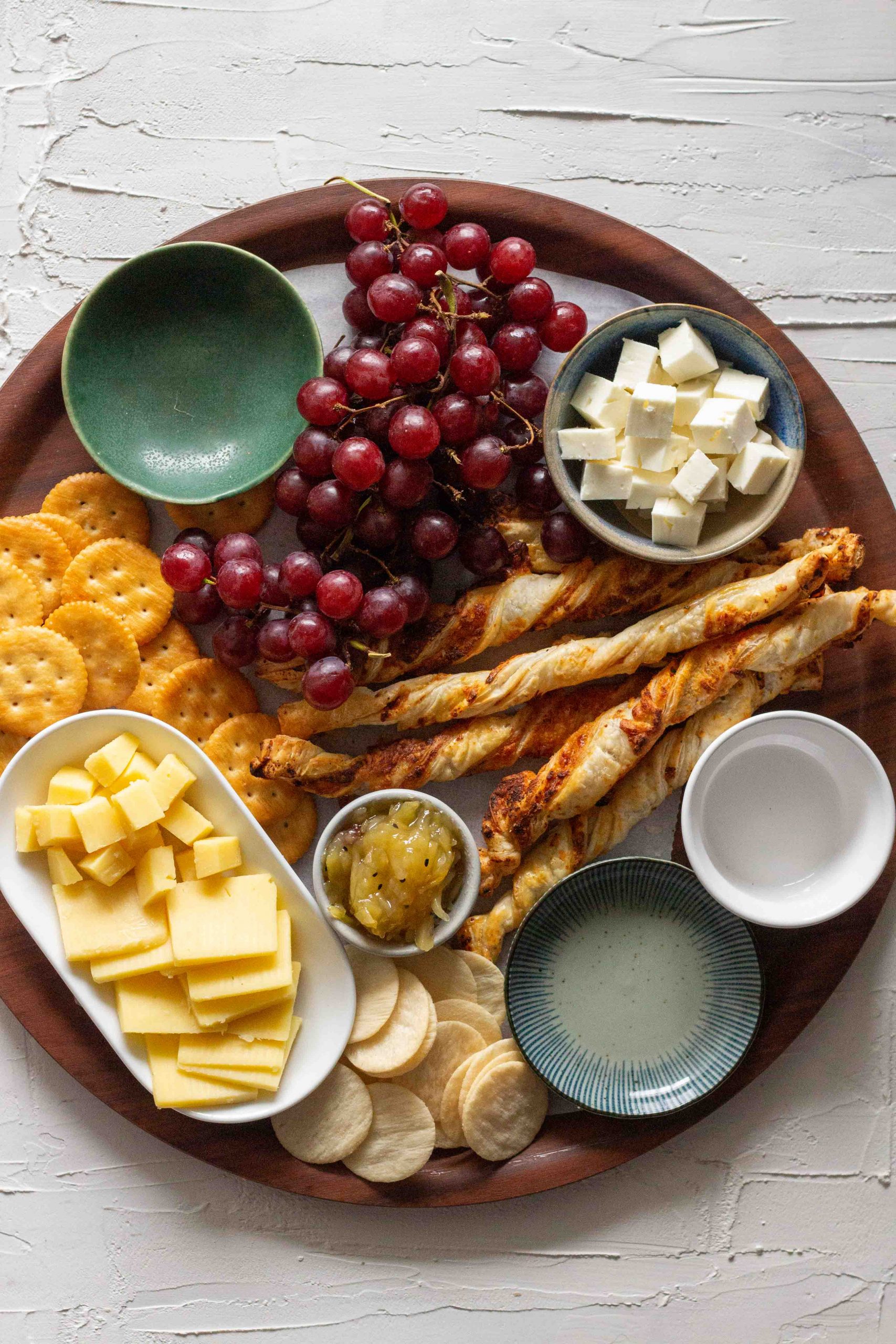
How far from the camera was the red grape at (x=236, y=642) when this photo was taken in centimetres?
142

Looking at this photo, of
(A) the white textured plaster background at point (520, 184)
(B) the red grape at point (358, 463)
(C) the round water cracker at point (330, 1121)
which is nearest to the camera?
(B) the red grape at point (358, 463)

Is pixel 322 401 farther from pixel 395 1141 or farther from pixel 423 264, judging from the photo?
pixel 395 1141

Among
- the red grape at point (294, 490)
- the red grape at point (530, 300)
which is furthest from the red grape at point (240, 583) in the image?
the red grape at point (530, 300)

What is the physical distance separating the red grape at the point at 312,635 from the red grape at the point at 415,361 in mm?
347

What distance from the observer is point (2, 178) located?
1.56m

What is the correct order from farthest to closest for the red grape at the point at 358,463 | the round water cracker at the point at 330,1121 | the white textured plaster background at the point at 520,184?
the white textured plaster background at the point at 520,184 → the round water cracker at the point at 330,1121 → the red grape at the point at 358,463

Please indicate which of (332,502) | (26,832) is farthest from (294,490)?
(26,832)

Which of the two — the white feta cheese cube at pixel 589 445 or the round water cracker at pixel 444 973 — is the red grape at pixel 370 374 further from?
the round water cracker at pixel 444 973

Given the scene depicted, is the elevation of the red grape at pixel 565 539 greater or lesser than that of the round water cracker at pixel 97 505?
A: greater

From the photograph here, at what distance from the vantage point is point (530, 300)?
4.64 ft

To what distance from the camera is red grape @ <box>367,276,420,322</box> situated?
1336 mm

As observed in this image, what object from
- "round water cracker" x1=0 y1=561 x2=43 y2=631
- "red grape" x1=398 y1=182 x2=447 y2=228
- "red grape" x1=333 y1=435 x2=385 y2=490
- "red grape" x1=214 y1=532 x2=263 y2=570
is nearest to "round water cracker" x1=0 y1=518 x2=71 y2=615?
"round water cracker" x1=0 y1=561 x2=43 y2=631

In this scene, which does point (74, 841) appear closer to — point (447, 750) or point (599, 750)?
point (447, 750)

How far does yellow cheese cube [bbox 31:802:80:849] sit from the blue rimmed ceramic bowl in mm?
658
